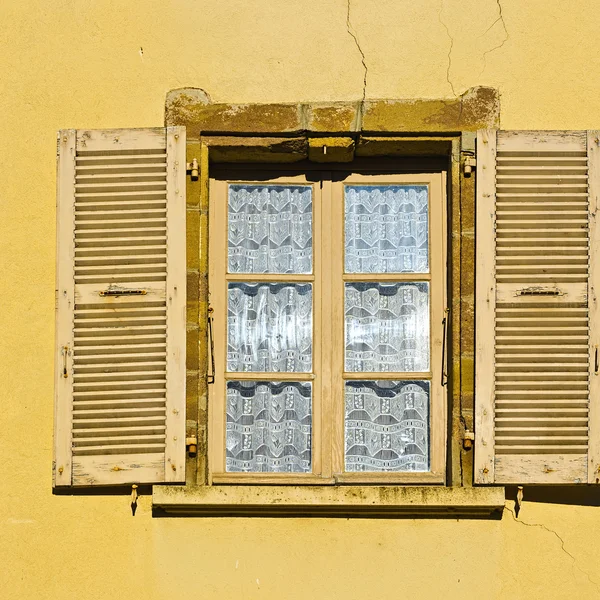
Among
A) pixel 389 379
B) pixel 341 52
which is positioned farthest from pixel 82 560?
pixel 341 52

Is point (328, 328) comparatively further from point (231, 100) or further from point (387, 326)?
point (231, 100)

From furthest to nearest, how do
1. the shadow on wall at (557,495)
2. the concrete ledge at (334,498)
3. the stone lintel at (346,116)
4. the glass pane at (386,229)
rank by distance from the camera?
the glass pane at (386,229)
the stone lintel at (346,116)
the shadow on wall at (557,495)
the concrete ledge at (334,498)

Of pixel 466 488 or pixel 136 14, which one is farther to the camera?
pixel 136 14

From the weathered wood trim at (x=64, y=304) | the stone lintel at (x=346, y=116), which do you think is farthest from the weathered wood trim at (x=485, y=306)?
the weathered wood trim at (x=64, y=304)

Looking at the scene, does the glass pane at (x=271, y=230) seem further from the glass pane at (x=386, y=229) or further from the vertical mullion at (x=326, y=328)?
the glass pane at (x=386, y=229)

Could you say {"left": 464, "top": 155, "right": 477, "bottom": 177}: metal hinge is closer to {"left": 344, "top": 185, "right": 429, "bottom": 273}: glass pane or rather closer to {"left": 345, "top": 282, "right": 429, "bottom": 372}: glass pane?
{"left": 344, "top": 185, "right": 429, "bottom": 273}: glass pane

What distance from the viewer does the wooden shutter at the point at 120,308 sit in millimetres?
4328

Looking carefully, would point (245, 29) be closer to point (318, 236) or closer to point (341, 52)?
point (341, 52)

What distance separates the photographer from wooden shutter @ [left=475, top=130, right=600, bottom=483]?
4.32 m

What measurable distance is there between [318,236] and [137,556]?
145 cm

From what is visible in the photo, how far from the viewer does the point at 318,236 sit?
4.62 meters

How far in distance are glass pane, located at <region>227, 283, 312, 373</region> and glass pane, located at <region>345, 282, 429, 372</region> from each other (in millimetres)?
178

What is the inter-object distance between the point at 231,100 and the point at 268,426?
1.32m

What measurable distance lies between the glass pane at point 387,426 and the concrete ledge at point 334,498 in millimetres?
232
